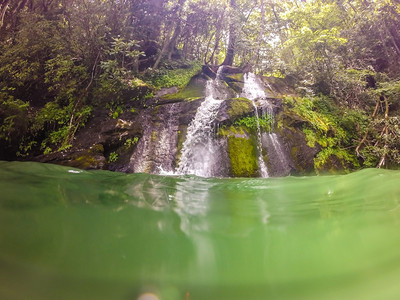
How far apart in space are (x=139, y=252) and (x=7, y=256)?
913mm

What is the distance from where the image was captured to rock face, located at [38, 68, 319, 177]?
6016 millimetres

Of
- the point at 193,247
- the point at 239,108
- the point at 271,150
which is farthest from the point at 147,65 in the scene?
A: the point at 193,247

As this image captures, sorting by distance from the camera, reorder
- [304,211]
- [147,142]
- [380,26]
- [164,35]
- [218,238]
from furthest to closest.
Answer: [164,35]
[380,26]
[147,142]
[304,211]
[218,238]

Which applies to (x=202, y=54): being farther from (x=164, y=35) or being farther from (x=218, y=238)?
(x=218, y=238)

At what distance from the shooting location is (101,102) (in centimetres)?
743

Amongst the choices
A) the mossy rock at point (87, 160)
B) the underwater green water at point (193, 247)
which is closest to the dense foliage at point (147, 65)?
the mossy rock at point (87, 160)

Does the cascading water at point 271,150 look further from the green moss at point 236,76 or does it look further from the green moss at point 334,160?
the green moss at point 236,76

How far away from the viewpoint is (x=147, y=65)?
10.0 m

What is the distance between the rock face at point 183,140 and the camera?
6.02 meters

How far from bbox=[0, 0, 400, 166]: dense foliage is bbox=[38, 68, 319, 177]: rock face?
2.08 ft

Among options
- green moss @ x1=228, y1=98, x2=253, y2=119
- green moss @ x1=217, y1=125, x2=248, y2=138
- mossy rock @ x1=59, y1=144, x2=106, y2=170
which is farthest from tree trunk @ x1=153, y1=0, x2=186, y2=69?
mossy rock @ x1=59, y1=144, x2=106, y2=170

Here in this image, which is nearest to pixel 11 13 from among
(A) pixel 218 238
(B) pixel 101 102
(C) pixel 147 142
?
(B) pixel 101 102

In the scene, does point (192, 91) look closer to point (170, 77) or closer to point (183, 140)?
point (170, 77)

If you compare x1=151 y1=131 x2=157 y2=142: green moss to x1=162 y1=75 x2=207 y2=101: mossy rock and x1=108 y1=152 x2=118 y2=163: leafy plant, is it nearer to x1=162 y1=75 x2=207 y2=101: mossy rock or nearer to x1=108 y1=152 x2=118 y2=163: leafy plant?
x1=108 y1=152 x2=118 y2=163: leafy plant
